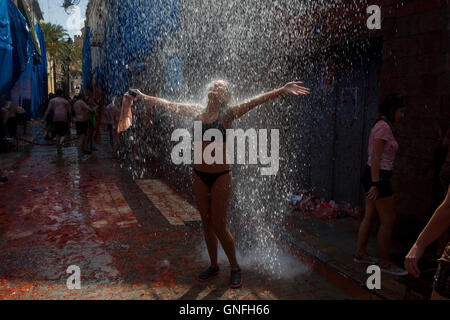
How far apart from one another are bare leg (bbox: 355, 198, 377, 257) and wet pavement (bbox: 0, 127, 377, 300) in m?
0.45

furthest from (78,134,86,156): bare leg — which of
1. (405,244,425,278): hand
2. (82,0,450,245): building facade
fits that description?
(405,244,425,278): hand

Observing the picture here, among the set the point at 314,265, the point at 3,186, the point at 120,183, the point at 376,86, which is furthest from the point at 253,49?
the point at 3,186

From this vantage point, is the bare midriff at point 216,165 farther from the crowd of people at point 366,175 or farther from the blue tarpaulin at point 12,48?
the blue tarpaulin at point 12,48

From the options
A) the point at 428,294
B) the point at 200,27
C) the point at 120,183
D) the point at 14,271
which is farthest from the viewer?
the point at 200,27

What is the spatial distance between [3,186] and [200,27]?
6727mm

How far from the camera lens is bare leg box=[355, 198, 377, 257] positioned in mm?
4254

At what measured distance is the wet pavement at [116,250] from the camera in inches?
148

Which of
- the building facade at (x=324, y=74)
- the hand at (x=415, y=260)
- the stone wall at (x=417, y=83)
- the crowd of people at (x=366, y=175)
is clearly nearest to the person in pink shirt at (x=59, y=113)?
the building facade at (x=324, y=74)

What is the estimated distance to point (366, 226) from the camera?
14.3 ft

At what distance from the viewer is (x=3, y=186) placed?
8.37m

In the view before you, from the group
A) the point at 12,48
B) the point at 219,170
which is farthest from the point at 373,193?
the point at 12,48

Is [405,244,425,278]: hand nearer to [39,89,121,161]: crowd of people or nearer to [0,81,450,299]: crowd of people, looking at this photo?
[0,81,450,299]: crowd of people

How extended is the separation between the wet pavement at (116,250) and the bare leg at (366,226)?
45 centimetres
